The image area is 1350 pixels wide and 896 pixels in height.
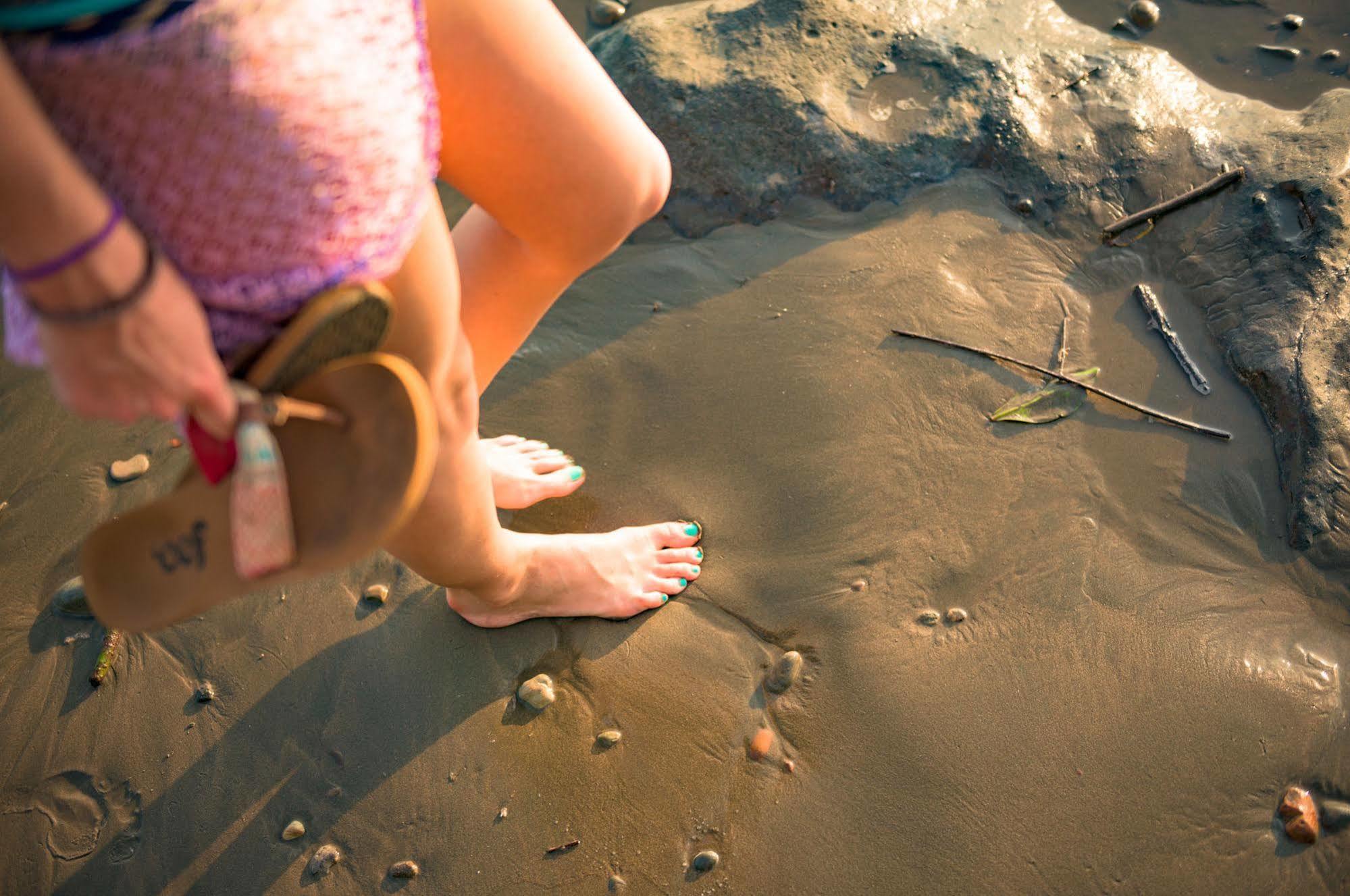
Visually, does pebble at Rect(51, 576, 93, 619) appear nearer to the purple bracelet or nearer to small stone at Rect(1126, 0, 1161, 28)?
the purple bracelet

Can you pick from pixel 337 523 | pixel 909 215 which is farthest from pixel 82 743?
pixel 909 215

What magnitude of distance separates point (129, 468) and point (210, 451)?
1670mm

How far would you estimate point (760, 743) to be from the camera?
1.85 m

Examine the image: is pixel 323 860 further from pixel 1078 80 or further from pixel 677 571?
pixel 1078 80

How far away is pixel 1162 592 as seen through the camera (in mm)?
1925

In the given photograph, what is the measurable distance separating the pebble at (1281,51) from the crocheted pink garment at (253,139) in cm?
313

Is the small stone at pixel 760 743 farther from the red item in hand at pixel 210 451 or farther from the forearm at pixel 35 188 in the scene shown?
the forearm at pixel 35 188

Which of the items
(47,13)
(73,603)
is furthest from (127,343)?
(73,603)

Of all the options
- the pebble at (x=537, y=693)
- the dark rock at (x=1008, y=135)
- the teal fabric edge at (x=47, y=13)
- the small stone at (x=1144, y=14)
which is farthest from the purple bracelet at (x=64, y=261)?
the small stone at (x=1144, y=14)

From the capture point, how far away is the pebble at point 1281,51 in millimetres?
2975

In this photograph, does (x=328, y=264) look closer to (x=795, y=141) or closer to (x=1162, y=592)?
(x=1162, y=592)

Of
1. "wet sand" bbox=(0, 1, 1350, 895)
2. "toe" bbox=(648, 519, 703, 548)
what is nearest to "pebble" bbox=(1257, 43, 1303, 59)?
"wet sand" bbox=(0, 1, 1350, 895)

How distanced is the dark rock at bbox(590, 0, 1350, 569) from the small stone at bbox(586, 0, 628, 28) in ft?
1.37

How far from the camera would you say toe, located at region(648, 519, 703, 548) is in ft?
7.07
